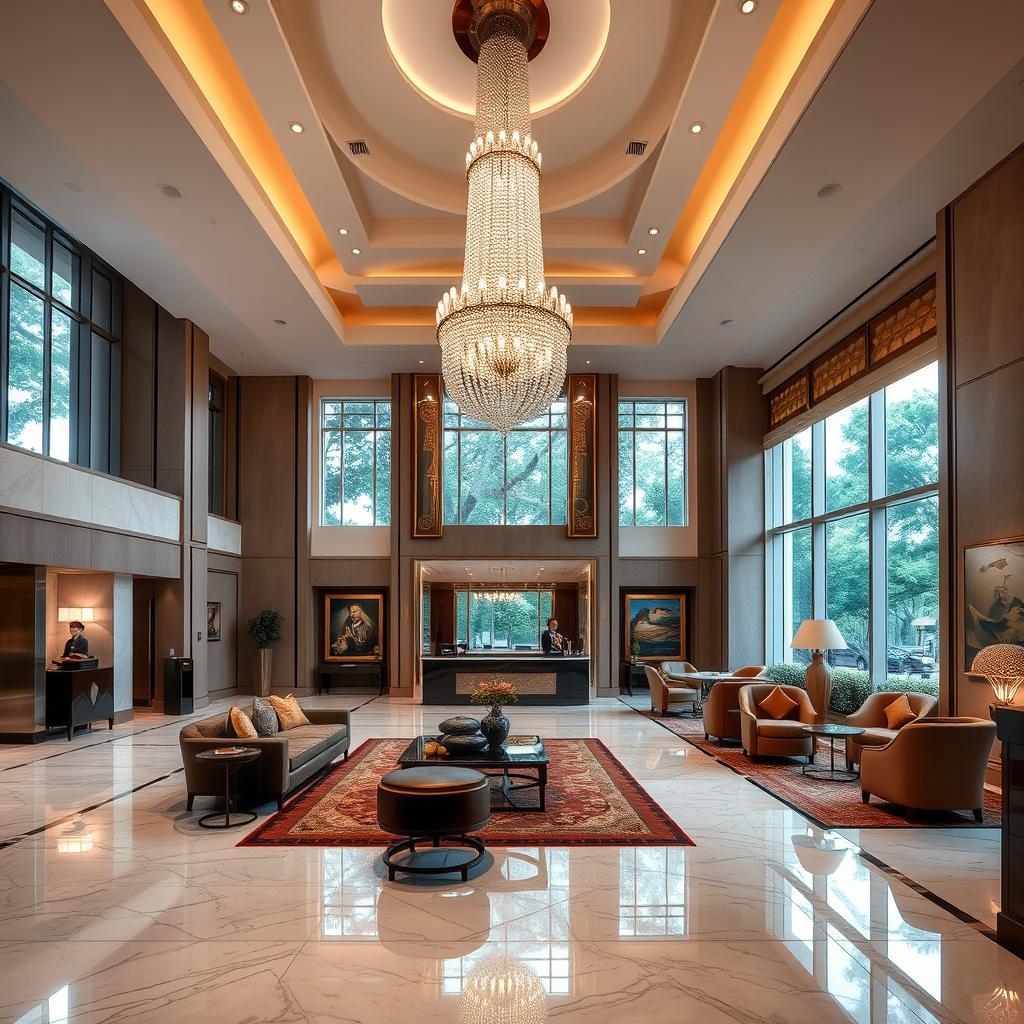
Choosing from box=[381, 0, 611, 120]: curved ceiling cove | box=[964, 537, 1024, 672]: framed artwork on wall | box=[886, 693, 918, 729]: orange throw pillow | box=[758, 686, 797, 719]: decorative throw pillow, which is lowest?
box=[758, 686, 797, 719]: decorative throw pillow

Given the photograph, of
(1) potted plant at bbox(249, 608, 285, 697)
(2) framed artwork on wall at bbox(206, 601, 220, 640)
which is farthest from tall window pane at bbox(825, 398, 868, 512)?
(2) framed artwork on wall at bbox(206, 601, 220, 640)

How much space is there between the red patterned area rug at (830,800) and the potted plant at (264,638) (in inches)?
369

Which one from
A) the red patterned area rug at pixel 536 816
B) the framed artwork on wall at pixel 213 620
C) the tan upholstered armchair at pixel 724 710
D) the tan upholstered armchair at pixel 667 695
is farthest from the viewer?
the framed artwork on wall at pixel 213 620

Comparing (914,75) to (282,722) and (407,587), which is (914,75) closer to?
(282,722)

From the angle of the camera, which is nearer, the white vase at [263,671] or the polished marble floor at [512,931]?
the polished marble floor at [512,931]

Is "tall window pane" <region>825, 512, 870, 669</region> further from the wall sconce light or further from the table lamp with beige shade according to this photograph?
the wall sconce light

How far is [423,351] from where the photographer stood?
15.1 m

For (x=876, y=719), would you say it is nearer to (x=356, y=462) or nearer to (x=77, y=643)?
(x=77, y=643)

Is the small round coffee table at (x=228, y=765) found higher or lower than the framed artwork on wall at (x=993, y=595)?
lower

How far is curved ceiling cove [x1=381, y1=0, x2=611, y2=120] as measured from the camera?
7566mm

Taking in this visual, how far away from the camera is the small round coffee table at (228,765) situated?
6445 mm

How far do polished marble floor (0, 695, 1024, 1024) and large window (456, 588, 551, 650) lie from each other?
1020cm

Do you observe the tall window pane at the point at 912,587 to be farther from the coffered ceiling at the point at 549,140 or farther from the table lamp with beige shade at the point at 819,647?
the coffered ceiling at the point at 549,140

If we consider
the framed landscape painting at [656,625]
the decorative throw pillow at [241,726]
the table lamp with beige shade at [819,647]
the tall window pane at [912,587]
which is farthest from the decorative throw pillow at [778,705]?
the framed landscape painting at [656,625]
